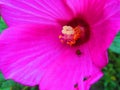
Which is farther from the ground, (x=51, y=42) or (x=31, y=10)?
(x=31, y=10)

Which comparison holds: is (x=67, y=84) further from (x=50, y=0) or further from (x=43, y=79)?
(x=50, y=0)

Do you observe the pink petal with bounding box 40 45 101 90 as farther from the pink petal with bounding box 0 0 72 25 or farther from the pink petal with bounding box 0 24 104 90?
the pink petal with bounding box 0 0 72 25

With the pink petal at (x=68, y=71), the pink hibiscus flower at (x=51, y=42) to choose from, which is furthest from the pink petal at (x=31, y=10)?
the pink petal at (x=68, y=71)

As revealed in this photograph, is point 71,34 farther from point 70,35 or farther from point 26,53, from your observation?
point 26,53

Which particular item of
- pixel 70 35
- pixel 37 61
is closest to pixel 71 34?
pixel 70 35

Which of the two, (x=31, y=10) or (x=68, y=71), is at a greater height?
(x=31, y=10)

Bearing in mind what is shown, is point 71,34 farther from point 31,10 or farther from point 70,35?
point 31,10

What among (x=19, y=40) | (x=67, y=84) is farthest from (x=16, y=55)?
(x=67, y=84)

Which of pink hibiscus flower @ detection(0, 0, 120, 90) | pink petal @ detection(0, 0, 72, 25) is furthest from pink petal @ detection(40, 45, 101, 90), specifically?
pink petal @ detection(0, 0, 72, 25)
